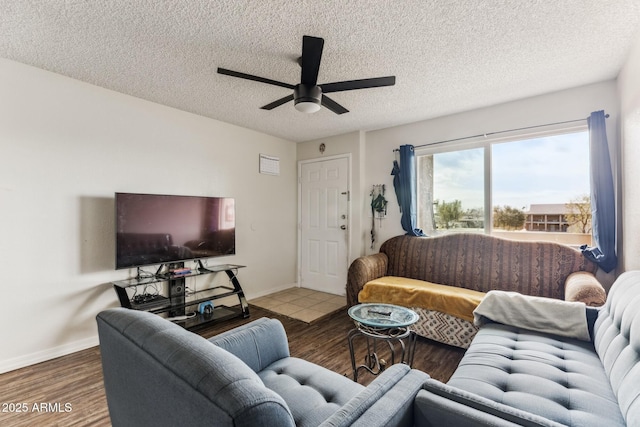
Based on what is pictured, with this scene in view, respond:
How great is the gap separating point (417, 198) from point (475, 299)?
1.60 m

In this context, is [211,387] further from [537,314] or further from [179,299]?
[179,299]

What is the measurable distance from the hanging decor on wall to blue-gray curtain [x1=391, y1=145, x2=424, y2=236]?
11.4 inches

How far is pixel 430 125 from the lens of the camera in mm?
3688

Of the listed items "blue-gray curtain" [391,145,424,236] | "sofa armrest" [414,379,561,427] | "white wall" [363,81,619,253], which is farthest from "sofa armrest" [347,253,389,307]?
"sofa armrest" [414,379,561,427]

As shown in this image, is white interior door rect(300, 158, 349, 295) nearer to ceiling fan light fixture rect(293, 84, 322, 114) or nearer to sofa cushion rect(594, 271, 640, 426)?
ceiling fan light fixture rect(293, 84, 322, 114)

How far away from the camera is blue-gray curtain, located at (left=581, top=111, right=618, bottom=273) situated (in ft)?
8.11

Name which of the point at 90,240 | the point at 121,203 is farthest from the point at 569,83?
the point at 90,240

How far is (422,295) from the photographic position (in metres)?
2.78

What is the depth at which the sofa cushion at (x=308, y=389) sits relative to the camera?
1.18m

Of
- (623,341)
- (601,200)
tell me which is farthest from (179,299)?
(601,200)

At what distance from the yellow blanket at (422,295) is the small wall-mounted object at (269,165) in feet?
7.43

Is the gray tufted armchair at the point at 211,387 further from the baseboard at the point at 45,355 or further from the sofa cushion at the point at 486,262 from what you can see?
the sofa cushion at the point at 486,262

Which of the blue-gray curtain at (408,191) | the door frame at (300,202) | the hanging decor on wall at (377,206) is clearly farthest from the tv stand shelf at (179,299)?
the blue-gray curtain at (408,191)

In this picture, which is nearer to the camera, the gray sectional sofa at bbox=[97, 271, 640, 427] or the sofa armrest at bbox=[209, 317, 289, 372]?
the gray sectional sofa at bbox=[97, 271, 640, 427]
